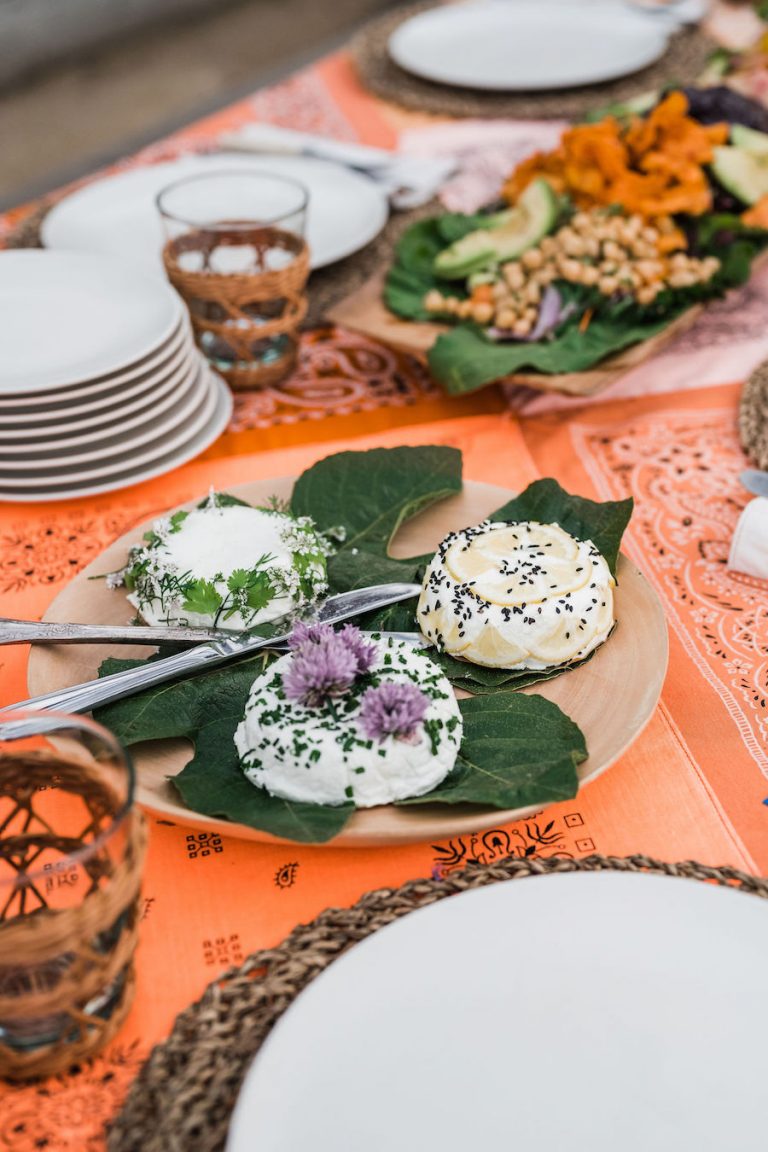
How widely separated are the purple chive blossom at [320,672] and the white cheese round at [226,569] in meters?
0.19

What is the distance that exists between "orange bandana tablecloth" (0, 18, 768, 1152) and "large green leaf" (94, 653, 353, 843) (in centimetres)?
8

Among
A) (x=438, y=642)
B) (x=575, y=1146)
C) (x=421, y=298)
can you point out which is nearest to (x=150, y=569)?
(x=438, y=642)

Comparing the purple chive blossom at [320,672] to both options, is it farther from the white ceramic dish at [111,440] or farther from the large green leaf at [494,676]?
the white ceramic dish at [111,440]

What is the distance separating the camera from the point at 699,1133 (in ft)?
2.19

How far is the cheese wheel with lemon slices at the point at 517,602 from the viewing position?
1002 mm

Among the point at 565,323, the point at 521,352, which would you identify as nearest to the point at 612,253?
the point at 565,323

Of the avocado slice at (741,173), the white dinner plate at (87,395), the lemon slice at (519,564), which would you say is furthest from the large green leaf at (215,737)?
the avocado slice at (741,173)

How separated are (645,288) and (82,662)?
3.46 feet

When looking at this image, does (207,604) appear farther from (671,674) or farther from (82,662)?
(671,674)

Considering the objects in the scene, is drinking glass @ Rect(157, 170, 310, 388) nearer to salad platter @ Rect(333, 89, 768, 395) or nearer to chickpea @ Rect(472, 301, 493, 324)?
salad platter @ Rect(333, 89, 768, 395)

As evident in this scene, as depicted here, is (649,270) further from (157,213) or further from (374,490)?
(157,213)

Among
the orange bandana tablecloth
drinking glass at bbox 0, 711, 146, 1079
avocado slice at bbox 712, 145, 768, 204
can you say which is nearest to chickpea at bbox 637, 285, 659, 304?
the orange bandana tablecloth

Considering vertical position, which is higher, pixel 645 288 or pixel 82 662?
pixel 645 288

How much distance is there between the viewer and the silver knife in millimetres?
936
